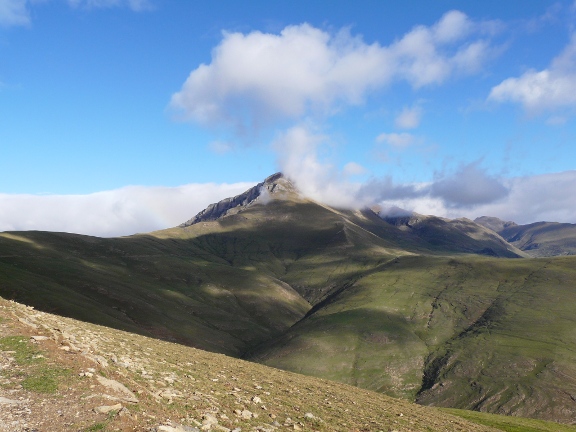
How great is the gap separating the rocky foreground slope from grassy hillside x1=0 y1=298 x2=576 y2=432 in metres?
0.05

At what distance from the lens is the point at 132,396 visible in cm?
1992

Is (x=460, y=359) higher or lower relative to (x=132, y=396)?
lower

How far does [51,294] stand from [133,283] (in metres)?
83.2

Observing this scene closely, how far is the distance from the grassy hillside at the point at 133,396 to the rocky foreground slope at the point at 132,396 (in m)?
0.05

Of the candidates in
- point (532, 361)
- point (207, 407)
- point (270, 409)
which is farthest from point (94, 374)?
point (532, 361)

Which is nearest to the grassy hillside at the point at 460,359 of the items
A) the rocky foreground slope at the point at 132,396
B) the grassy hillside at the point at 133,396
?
the grassy hillside at the point at 133,396

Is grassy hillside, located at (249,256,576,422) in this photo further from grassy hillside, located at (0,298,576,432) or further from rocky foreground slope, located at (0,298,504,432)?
rocky foreground slope, located at (0,298,504,432)

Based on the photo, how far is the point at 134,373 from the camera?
2511cm

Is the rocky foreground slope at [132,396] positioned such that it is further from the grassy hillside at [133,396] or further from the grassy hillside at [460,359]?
the grassy hillside at [460,359]

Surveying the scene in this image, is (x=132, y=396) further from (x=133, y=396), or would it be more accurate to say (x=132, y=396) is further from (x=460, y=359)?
(x=460, y=359)

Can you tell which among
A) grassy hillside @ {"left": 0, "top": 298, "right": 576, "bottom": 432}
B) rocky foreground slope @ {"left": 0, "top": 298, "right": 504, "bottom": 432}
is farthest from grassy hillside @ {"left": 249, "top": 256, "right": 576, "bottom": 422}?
rocky foreground slope @ {"left": 0, "top": 298, "right": 504, "bottom": 432}

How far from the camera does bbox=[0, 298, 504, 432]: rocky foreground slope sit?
56.9 ft

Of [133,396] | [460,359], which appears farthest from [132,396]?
[460,359]

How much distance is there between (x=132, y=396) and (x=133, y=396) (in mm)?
52
